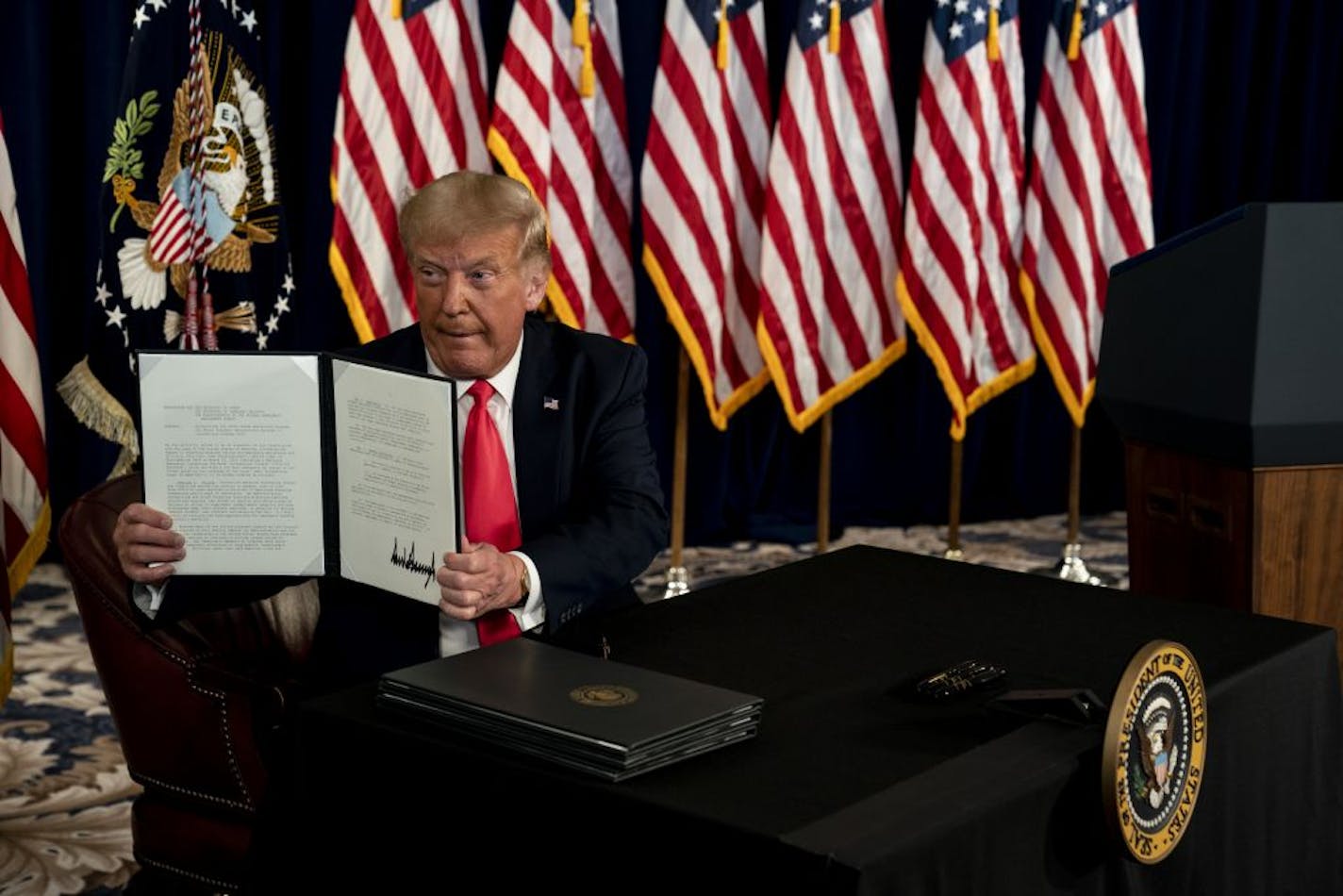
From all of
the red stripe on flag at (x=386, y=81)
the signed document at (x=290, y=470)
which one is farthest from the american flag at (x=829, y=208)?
the signed document at (x=290, y=470)

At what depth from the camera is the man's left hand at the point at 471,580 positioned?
223 cm

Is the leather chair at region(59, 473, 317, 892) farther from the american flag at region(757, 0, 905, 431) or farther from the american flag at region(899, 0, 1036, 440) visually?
the american flag at region(899, 0, 1036, 440)

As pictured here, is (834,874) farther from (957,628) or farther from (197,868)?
(197,868)

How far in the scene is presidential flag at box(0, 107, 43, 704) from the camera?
13.8 feet

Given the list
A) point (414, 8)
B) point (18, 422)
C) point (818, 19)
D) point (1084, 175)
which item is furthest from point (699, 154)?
point (18, 422)

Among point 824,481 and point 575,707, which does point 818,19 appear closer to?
point 824,481

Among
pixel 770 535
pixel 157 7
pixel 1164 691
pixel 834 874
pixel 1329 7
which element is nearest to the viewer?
pixel 834 874

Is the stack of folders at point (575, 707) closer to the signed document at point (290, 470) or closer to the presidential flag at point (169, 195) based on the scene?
the signed document at point (290, 470)

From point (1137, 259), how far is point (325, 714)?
222 cm

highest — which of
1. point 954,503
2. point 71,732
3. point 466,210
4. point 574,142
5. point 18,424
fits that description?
point 574,142

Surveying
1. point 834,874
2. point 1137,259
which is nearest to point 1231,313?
point 1137,259

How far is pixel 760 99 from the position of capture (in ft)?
19.5

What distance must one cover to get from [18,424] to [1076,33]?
12.8ft

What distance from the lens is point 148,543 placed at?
94.2 inches
